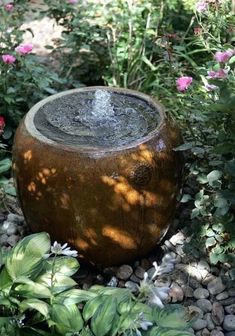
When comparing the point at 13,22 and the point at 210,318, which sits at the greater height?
the point at 13,22

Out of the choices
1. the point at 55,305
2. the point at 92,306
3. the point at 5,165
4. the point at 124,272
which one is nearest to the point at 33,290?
the point at 55,305

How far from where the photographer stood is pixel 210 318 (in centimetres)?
245

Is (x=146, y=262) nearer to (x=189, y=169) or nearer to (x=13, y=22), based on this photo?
(x=189, y=169)

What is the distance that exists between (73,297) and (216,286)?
2.48 feet

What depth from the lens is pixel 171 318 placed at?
6.82ft

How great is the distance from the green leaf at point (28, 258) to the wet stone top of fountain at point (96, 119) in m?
0.50

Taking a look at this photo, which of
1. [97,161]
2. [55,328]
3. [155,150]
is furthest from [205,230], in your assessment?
[55,328]

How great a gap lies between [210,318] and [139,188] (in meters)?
0.65

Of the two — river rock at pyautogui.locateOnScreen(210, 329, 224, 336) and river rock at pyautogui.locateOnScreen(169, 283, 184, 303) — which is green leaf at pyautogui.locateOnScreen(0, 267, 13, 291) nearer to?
river rock at pyautogui.locateOnScreen(169, 283, 184, 303)

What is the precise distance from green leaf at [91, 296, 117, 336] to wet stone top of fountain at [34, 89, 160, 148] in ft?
2.44

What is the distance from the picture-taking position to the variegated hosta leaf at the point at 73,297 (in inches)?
82.4

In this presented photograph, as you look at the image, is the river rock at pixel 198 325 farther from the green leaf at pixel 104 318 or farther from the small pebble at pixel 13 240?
the small pebble at pixel 13 240

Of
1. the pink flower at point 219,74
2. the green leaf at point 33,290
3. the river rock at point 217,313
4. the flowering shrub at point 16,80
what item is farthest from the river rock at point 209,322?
the flowering shrub at point 16,80

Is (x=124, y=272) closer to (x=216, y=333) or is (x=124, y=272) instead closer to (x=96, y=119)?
(x=216, y=333)
